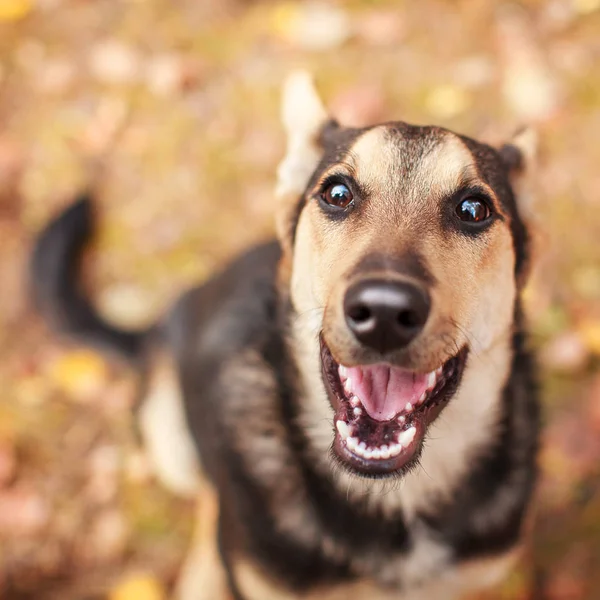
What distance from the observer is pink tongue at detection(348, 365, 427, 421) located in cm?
193

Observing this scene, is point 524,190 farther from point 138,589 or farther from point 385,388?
point 138,589

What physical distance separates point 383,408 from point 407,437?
4.6 inches

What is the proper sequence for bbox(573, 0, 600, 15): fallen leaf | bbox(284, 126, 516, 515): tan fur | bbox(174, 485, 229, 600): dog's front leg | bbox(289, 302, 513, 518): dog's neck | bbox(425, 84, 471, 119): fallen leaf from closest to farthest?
bbox(284, 126, 516, 515): tan fur < bbox(289, 302, 513, 518): dog's neck < bbox(174, 485, 229, 600): dog's front leg < bbox(425, 84, 471, 119): fallen leaf < bbox(573, 0, 600, 15): fallen leaf

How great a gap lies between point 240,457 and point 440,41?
3.56m

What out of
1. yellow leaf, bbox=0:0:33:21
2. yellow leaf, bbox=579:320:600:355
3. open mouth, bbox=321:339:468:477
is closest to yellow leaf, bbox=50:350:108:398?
open mouth, bbox=321:339:468:477

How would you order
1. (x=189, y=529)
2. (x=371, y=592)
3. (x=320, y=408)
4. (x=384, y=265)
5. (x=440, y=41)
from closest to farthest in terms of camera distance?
(x=384, y=265) < (x=320, y=408) < (x=371, y=592) < (x=189, y=529) < (x=440, y=41)

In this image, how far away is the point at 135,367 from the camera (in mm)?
3537

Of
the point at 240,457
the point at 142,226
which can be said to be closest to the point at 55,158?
the point at 142,226

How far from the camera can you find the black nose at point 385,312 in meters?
1.62

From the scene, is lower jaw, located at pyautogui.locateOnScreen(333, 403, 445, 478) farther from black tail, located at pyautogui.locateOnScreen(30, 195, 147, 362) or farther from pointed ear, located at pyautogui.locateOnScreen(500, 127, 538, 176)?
black tail, located at pyautogui.locateOnScreen(30, 195, 147, 362)

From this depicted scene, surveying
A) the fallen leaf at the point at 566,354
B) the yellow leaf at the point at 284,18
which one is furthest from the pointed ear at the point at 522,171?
the yellow leaf at the point at 284,18

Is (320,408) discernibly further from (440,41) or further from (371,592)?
(440,41)

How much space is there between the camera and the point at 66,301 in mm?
3404

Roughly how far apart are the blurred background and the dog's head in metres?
1.12
